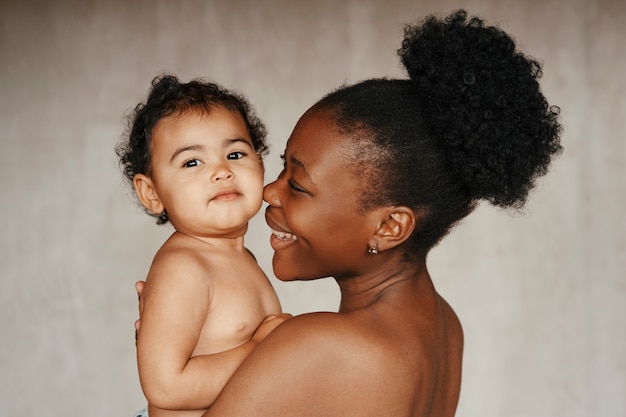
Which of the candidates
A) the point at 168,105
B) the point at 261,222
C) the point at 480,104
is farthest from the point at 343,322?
the point at 261,222

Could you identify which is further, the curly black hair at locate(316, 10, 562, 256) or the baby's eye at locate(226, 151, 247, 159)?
the baby's eye at locate(226, 151, 247, 159)

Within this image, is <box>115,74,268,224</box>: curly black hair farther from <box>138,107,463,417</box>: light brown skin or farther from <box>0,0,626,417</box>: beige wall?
<box>0,0,626,417</box>: beige wall

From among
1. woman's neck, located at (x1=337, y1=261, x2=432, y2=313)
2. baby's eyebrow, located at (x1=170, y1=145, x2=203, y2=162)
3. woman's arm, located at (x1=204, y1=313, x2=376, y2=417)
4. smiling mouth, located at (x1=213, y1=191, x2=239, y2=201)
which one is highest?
baby's eyebrow, located at (x1=170, y1=145, x2=203, y2=162)

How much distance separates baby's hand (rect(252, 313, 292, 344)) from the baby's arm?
0.13 feet

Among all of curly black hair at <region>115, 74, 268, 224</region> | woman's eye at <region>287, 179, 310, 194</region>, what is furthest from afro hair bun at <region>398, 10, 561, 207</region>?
curly black hair at <region>115, 74, 268, 224</region>

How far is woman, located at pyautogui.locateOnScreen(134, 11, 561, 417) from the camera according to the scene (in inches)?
68.1

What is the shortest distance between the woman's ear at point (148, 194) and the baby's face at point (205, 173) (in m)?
0.04

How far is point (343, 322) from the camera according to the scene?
1743mm

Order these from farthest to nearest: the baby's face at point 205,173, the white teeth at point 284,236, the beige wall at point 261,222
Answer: the beige wall at point 261,222 < the baby's face at point 205,173 < the white teeth at point 284,236

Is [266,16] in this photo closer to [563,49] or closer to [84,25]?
[84,25]

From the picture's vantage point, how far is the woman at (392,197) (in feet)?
5.67

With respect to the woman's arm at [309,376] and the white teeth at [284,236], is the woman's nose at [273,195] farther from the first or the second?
the woman's arm at [309,376]

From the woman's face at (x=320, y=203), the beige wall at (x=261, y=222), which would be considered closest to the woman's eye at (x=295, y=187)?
the woman's face at (x=320, y=203)

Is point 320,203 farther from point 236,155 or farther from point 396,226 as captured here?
point 236,155
